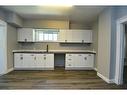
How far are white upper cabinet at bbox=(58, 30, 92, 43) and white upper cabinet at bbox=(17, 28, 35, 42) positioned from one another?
129 centimetres

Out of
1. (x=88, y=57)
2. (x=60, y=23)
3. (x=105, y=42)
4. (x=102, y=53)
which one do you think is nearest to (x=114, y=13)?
(x=105, y=42)

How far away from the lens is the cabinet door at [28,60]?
598 cm

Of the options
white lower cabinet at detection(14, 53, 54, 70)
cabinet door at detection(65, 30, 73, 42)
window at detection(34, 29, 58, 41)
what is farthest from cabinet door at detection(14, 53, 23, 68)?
cabinet door at detection(65, 30, 73, 42)

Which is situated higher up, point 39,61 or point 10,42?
point 10,42

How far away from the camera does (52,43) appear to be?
689 centimetres

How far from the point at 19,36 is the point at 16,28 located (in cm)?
38

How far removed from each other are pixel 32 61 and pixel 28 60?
17cm

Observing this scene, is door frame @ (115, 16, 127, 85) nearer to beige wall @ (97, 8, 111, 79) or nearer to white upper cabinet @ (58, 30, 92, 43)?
beige wall @ (97, 8, 111, 79)

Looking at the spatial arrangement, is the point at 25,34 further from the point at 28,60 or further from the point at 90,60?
the point at 90,60

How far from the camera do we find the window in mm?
6805

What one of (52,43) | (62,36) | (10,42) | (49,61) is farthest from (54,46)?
(10,42)

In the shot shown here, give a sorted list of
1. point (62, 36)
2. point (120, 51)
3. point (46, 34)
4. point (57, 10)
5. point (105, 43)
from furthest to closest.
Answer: point (46, 34)
point (62, 36)
point (57, 10)
point (105, 43)
point (120, 51)

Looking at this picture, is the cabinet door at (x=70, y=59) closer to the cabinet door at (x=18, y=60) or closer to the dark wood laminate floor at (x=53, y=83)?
the dark wood laminate floor at (x=53, y=83)
